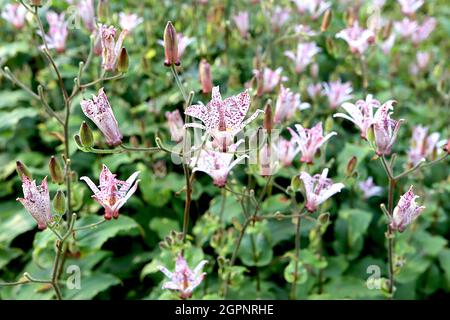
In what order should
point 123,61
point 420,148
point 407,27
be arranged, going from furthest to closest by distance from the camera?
point 407,27, point 420,148, point 123,61

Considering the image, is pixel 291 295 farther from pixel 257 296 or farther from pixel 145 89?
pixel 145 89

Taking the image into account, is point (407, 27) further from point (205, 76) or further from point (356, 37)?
point (205, 76)

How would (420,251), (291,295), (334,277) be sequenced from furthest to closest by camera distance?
(420,251) → (334,277) → (291,295)

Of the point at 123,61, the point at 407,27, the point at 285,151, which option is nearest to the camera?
the point at 123,61

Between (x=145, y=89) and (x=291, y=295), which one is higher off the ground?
(x=145, y=89)

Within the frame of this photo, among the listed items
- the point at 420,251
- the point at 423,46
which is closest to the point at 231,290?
the point at 420,251

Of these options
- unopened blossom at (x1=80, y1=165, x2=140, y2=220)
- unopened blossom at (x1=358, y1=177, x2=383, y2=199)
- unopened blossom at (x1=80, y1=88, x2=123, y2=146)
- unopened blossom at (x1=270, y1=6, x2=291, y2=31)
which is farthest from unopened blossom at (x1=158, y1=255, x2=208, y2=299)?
unopened blossom at (x1=270, y1=6, x2=291, y2=31)

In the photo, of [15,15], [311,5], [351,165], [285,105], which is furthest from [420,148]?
[15,15]
